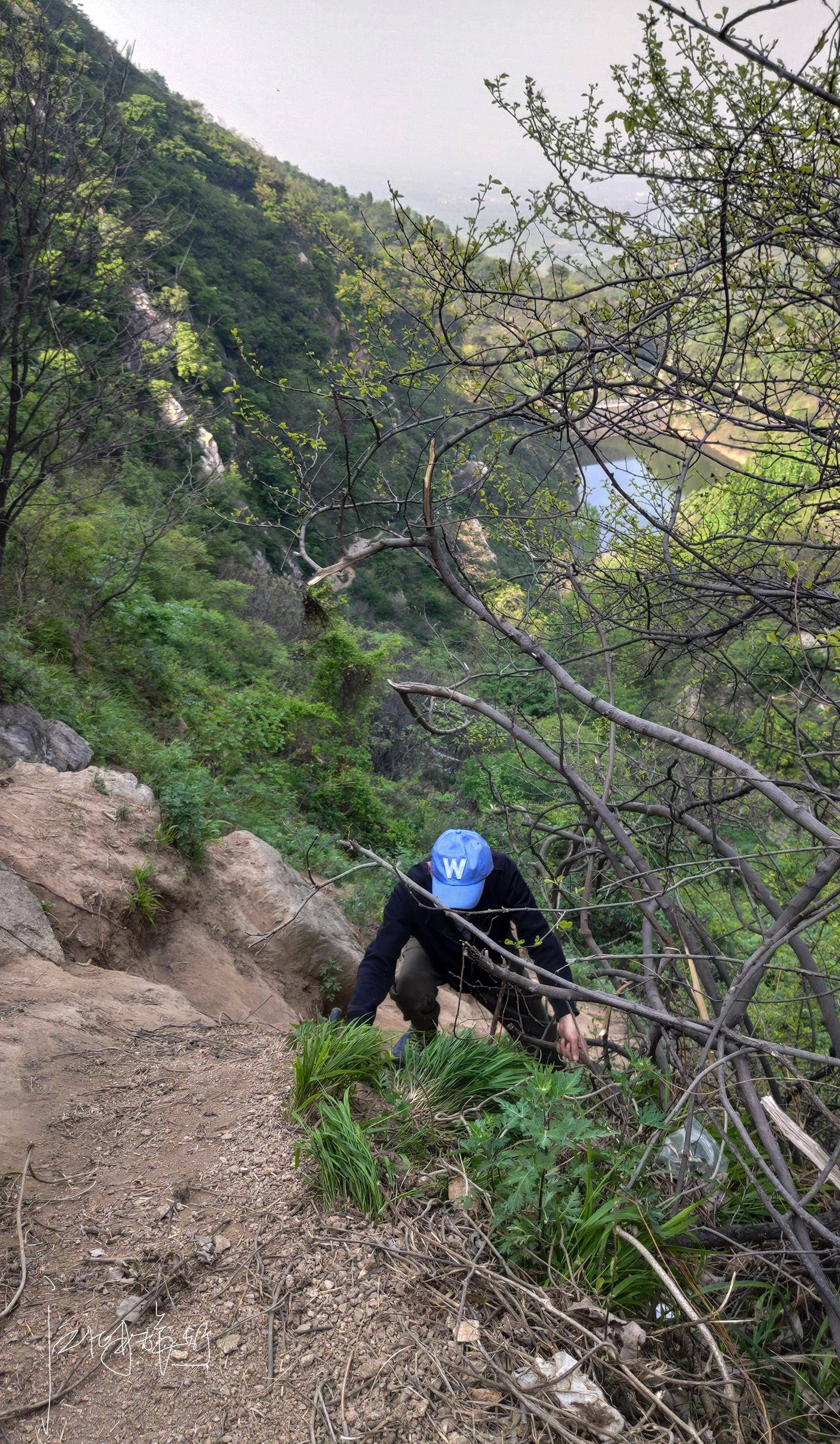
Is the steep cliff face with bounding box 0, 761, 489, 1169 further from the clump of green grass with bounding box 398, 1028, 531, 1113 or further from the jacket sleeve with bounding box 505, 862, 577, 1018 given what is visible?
the jacket sleeve with bounding box 505, 862, 577, 1018

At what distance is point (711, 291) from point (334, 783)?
9289 mm

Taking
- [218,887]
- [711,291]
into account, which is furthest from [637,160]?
[218,887]

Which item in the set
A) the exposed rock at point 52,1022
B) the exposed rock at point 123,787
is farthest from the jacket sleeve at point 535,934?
the exposed rock at point 123,787

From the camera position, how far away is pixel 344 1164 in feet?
7.53

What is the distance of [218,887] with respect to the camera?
6.04 m

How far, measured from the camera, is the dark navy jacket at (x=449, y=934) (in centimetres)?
320

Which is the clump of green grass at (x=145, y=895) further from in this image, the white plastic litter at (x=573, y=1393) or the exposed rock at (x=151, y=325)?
the exposed rock at (x=151, y=325)

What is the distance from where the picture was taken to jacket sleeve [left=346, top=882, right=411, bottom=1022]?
10.1 feet

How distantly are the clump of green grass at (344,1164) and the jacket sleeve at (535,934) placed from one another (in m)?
0.95


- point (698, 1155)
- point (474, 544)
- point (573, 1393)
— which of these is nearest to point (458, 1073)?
point (698, 1155)

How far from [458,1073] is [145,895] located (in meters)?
3.00

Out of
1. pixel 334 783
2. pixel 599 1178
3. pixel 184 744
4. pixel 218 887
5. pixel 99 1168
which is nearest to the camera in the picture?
pixel 599 1178

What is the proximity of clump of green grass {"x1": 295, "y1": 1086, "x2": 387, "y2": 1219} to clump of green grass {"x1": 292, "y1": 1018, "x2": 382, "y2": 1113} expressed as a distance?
184 mm

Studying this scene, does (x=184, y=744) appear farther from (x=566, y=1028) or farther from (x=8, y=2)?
(x=8, y=2)
